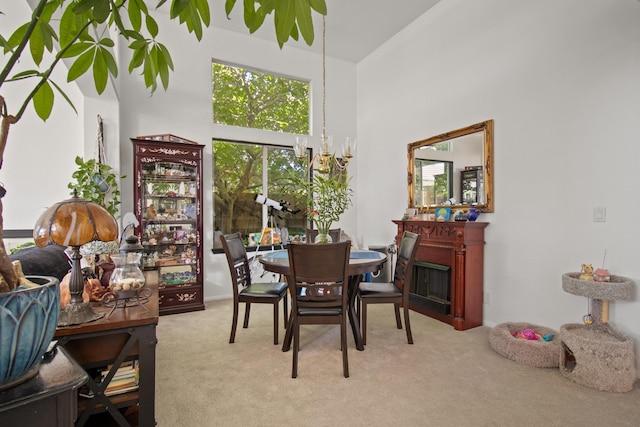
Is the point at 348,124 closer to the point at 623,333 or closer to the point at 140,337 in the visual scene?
the point at 623,333

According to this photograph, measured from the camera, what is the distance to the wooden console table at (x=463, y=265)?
327 centimetres

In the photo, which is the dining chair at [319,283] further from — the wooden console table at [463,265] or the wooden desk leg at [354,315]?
the wooden console table at [463,265]

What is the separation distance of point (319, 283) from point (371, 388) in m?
0.77

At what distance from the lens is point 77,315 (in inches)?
52.7

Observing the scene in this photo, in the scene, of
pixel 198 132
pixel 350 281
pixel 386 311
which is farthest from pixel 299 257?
pixel 198 132

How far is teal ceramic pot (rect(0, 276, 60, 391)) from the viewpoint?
62 centimetres

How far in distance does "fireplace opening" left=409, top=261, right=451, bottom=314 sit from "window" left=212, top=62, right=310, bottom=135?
276cm

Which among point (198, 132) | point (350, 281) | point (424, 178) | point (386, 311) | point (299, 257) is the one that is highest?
point (198, 132)

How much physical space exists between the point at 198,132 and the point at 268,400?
347 cm

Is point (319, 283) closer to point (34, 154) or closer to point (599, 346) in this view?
point (599, 346)

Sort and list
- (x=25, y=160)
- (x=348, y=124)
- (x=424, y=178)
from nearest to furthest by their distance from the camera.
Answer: (x=25, y=160), (x=424, y=178), (x=348, y=124)

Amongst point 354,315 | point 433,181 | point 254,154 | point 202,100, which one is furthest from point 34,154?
point 433,181

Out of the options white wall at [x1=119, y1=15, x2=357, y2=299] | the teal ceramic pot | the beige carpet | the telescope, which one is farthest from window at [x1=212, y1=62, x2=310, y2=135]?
the teal ceramic pot

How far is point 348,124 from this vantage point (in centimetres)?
549
